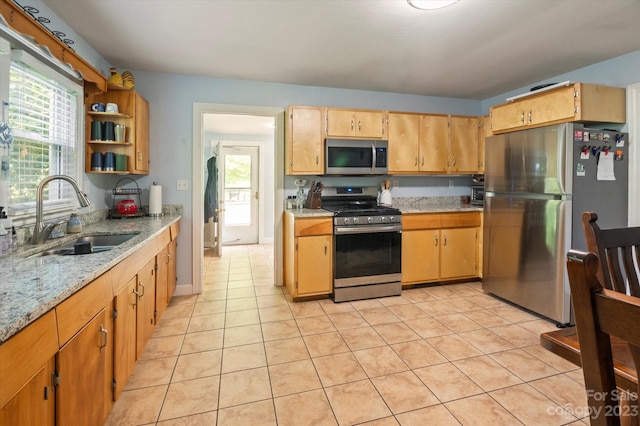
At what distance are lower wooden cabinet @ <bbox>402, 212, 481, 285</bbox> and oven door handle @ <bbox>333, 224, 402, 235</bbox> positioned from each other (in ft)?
0.63

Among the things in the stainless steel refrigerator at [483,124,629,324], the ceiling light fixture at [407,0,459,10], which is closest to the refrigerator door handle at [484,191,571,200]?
the stainless steel refrigerator at [483,124,629,324]

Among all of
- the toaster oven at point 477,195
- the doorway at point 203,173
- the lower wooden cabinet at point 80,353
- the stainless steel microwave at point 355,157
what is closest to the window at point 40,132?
the lower wooden cabinet at point 80,353

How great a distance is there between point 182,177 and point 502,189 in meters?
3.35

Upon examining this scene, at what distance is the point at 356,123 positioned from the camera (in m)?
3.66

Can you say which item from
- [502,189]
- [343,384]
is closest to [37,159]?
[343,384]

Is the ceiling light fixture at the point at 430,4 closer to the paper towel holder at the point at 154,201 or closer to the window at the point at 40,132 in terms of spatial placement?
the window at the point at 40,132

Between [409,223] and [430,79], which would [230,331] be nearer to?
[409,223]

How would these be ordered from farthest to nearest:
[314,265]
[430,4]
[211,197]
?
1. [211,197]
2. [314,265]
3. [430,4]

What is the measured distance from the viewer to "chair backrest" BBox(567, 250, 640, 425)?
54 centimetres

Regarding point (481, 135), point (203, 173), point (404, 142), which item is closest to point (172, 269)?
point (203, 173)

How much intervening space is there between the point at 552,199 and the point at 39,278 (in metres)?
3.45

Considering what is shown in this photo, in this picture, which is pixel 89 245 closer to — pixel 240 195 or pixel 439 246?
pixel 439 246

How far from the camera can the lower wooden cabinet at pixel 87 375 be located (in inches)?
44.0

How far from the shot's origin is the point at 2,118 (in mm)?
1667
